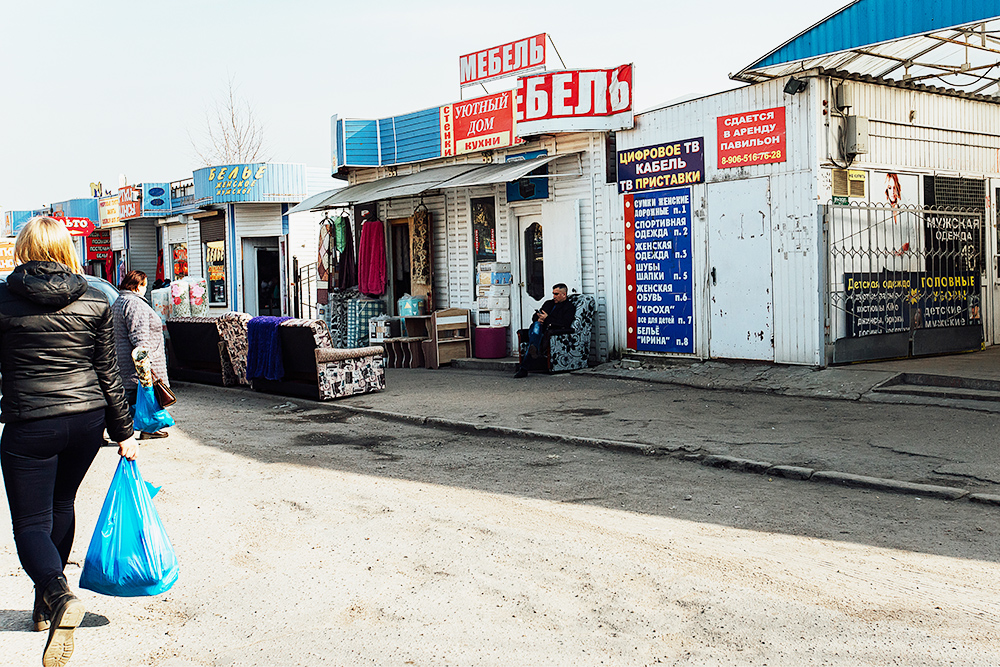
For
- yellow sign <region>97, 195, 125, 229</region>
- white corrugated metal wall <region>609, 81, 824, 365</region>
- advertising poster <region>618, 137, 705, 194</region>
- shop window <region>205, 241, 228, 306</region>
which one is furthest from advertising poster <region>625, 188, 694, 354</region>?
yellow sign <region>97, 195, 125, 229</region>

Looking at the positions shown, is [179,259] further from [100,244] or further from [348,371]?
[348,371]

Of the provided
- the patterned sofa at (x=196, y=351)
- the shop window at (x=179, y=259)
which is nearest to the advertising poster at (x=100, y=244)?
the shop window at (x=179, y=259)

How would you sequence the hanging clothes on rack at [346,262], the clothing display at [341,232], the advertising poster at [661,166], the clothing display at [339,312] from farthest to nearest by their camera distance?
1. the clothing display at [341,232]
2. the hanging clothes on rack at [346,262]
3. the clothing display at [339,312]
4. the advertising poster at [661,166]

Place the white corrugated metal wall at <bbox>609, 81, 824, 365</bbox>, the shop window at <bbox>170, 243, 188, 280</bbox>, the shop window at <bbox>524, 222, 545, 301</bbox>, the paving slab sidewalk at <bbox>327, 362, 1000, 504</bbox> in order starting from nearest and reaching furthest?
the paving slab sidewalk at <bbox>327, 362, 1000, 504</bbox> < the white corrugated metal wall at <bbox>609, 81, 824, 365</bbox> < the shop window at <bbox>524, 222, 545, 301</bbox> < the shop window at <bbox>170, 243, 188, 280</bbox>

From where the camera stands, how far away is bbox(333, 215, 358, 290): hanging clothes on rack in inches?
774

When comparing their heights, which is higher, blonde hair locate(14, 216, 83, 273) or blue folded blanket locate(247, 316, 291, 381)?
blonde hair locate(14, 216, 83, 273)

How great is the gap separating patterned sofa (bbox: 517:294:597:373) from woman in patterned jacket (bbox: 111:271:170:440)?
6.15 metres

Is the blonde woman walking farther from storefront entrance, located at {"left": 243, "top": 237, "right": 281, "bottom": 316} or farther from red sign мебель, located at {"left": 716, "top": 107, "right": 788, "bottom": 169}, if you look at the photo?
storefront entrance, located at {"left": 243, "top": 237, "right": 281, "bottom": 316}

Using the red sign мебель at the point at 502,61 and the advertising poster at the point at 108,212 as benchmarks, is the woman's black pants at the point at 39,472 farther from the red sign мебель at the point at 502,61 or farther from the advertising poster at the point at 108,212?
the advertising poster at the point at 108,212

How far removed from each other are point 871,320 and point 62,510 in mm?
10393

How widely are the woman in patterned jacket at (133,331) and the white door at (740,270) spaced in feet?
24.1

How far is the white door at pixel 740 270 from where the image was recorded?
40.5 ft

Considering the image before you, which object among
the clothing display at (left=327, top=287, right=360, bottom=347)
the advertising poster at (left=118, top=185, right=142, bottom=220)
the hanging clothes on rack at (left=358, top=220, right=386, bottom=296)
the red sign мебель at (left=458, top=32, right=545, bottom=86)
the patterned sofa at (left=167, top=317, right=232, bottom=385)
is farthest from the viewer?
the advertising poster at (left=118, top=185, right=142, bottom=220)

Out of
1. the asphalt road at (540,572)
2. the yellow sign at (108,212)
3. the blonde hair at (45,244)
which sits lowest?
the asphalt road at (540,572)
